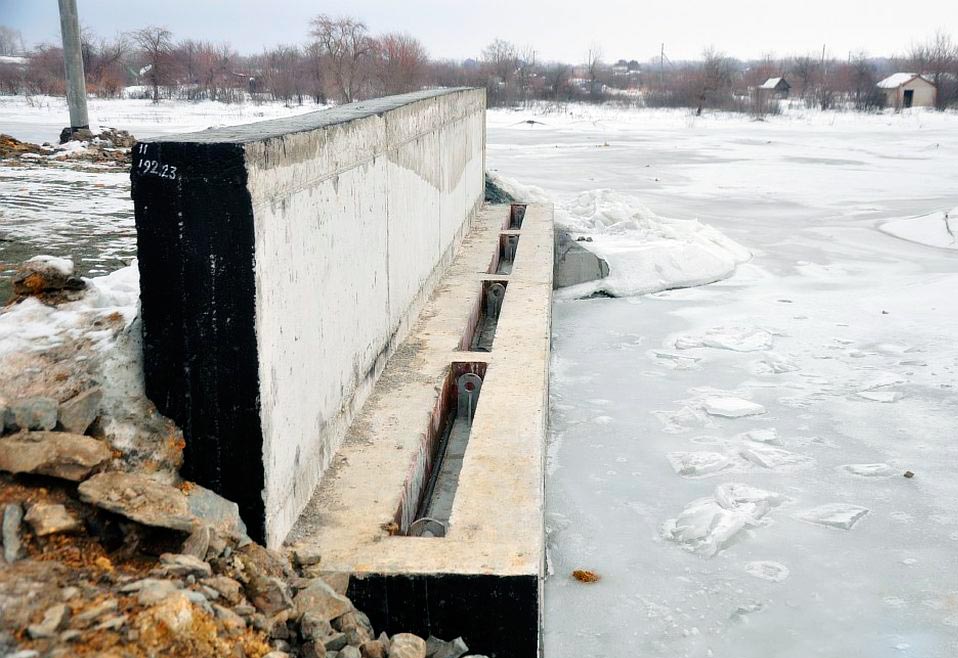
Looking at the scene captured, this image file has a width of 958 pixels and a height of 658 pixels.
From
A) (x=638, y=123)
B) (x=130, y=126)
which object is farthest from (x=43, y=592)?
(x=638, y=123)

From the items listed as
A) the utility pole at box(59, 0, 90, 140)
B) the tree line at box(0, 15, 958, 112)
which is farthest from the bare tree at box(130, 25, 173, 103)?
the utility pole at box(59, 0, 90, 140)

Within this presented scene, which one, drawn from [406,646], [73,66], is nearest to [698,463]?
[406,646]

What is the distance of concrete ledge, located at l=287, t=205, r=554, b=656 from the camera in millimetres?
3088

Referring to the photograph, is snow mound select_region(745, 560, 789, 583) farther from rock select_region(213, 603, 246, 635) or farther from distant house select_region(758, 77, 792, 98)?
distant house select_region(758, 77, 792, 98)

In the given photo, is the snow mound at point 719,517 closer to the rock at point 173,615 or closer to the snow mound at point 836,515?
the snow mound at point 836,515

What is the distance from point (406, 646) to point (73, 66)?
13.7 metres

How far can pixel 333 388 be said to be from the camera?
155 inches

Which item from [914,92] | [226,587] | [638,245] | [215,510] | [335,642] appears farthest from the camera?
[914,92]

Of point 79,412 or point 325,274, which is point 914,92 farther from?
point 79,412

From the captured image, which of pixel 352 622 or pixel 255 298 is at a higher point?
pixel 255 298

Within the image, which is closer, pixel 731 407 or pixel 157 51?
pixel 731 407

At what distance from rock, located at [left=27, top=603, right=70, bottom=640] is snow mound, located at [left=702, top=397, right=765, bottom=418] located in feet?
16.3

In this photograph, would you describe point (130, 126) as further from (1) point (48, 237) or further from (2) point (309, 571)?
(2) point (309, 571)

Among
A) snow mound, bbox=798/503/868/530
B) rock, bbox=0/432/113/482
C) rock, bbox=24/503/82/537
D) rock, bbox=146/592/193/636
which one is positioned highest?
rock, bbox=0/432/113/482
